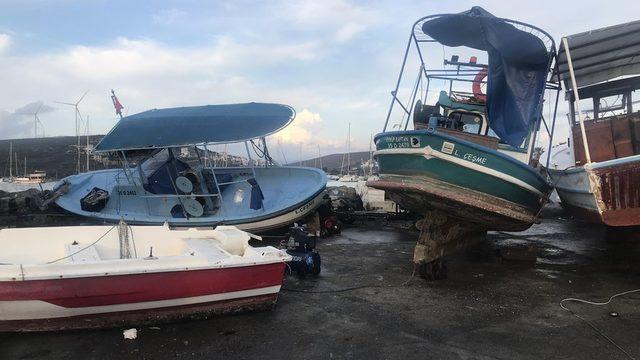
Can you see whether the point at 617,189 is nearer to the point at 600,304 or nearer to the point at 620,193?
the point at 620,193

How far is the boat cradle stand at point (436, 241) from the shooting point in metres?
7.50

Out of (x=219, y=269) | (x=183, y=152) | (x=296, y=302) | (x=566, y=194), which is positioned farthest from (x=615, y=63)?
(x=183, y=152)

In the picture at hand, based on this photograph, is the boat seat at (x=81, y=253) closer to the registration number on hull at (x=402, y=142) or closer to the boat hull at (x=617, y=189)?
the registration number on hull at (x=402, y=142)

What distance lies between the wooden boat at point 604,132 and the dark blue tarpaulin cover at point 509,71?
543 millimetres

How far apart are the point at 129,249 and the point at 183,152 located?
26.1 ft

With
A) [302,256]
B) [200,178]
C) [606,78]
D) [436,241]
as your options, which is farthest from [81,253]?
[606,78]

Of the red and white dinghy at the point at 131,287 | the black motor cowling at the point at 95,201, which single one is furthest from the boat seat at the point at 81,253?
the black motor cowling at the point at 95,201

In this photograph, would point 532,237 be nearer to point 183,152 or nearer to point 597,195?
point 597,195

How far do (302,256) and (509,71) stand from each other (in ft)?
16.0

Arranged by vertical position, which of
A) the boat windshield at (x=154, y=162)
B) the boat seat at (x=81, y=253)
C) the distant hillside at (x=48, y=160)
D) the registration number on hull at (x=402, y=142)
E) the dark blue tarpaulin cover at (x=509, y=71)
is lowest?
the distant hillside at (x=48, y=160)

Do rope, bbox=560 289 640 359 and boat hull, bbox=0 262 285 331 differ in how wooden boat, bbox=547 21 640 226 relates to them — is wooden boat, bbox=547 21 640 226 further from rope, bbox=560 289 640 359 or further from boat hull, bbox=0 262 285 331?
boat hull, bbox=0 262 285 331

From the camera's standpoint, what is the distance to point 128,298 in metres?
5.03

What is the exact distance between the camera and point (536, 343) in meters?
4.80

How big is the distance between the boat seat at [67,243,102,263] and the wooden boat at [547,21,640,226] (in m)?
7.02
